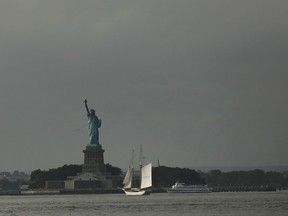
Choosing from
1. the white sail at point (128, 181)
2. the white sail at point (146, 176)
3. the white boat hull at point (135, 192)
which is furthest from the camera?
the white sail at point (128, 181)

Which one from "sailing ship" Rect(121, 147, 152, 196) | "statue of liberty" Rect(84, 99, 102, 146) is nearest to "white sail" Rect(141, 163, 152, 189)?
"sailing ship" Rect(121, 147, 152, 196)

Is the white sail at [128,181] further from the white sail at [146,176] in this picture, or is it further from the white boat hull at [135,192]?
the white sail at [146,176]

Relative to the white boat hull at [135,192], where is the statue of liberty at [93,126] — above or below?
above

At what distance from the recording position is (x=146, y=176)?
17938 cm

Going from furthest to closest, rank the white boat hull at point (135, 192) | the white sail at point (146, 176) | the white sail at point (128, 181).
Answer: the white sail at point (128, 181), the white boat hull at point (135, 192), the white sail at point (146, 176)

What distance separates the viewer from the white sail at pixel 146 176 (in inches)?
6944

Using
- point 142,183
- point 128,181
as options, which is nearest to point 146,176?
point 142,183

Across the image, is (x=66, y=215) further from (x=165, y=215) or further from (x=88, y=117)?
(x=88, y=117)

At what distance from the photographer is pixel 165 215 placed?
100 m

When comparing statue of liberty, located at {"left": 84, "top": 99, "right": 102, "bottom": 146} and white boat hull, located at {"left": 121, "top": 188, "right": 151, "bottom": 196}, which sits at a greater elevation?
statue of liberty, located at {"left": 84, "top": 99, "right": 102, "bottom": 146}

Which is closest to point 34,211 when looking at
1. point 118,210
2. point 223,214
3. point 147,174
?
point 118,210

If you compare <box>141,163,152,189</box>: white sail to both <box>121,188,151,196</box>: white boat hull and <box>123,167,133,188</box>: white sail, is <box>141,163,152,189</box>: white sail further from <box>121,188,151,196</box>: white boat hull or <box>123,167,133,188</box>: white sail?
A: <box>123,167,133,188</box>: white sail

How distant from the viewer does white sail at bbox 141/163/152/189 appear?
579ft

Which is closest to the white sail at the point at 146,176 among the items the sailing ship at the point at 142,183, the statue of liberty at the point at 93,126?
the sailing ship at the point at 142,183
